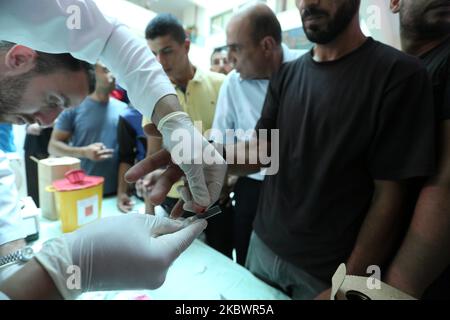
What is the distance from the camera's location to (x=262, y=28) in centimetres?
105

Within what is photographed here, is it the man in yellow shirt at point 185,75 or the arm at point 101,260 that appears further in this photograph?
the man in yellow shirt at point 185,75

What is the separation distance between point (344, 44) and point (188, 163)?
0.48 meters

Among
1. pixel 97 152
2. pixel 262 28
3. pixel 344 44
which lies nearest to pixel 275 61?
pixel 262 28

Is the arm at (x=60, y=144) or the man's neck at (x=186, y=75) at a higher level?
the man's neck at (x=186, y=75)

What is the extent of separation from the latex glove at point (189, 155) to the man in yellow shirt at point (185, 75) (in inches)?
9.4

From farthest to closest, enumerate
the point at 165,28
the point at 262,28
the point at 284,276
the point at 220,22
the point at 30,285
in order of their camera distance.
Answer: the point at 262,28 → the point at 220,22 → the point at 165,28 → the point at 284,276 → the point at 30,285

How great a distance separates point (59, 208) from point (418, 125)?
3.50 ft

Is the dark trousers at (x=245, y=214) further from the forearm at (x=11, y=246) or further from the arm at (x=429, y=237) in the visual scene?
the forearm at (x=11, y=246)

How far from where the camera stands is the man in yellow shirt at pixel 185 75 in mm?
755

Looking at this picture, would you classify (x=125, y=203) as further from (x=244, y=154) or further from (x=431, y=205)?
(x=431, y=205)

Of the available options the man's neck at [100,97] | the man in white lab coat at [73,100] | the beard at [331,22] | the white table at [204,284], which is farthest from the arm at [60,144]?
the beard at [331,22]

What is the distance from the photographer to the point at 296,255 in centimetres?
65

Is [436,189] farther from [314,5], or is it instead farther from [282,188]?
[314,5]
